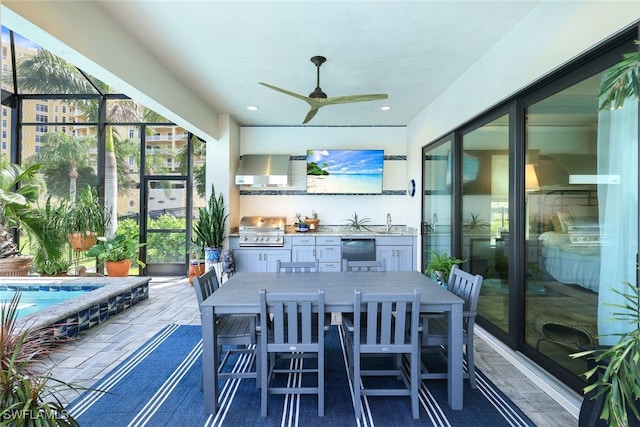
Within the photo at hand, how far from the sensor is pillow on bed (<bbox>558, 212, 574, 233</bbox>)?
7.37 feet

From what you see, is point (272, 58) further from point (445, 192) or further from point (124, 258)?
point (124, 258)

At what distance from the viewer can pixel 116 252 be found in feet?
16.7

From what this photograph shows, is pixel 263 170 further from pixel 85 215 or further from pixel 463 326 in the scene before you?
pixel 463 326

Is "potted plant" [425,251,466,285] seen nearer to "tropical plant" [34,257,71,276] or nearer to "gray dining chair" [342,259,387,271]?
"gray dining chair" [342,259,387,271]

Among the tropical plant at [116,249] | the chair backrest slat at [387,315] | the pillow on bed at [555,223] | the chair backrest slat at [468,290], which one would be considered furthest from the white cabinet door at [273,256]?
the pillow on bed at [555,223]

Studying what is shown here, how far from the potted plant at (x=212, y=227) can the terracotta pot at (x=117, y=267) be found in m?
1.24

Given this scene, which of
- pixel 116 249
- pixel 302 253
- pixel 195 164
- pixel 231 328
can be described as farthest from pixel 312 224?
pixel 231 328

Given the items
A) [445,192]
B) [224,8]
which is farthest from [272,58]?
[445,192]

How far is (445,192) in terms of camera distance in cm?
430

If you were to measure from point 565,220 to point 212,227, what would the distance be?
4.49 m

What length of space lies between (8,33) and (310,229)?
5.22 meters

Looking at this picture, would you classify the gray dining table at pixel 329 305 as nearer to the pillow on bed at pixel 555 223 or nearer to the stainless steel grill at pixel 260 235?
the pillow on bed at pixel 555 223

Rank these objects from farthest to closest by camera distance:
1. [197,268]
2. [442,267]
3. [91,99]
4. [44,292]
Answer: [91,99]
[197,268]
[44,292]
[442,267]

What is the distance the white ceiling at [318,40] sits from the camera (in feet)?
8.07
